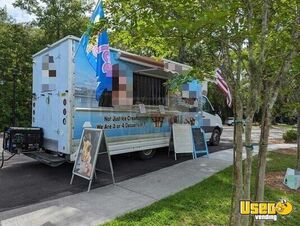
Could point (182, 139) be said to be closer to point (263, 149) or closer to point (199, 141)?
point (199, 141)

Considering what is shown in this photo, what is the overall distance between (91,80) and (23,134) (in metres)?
2.14

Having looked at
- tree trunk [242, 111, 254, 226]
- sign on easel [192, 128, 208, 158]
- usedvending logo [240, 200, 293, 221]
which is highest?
tree trunk [242, 111, 254, 226]

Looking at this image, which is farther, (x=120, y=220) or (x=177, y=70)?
(x=177, y=70)

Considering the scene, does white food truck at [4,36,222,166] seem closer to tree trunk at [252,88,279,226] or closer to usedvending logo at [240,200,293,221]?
tree trunk at [252,88,279,226]

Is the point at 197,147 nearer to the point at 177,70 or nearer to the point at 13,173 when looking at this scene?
the point at 177,70

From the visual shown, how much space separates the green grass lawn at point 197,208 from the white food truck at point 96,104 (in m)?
2.74

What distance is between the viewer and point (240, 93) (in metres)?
3.39

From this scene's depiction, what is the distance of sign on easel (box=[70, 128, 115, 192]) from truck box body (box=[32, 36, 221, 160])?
499 mm

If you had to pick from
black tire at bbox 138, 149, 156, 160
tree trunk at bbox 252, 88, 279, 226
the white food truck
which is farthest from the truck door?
tree trunk at bbox 252, 88, 279, 226

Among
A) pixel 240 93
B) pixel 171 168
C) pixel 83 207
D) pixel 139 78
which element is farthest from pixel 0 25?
pixel 240 93

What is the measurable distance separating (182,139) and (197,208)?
197 inches

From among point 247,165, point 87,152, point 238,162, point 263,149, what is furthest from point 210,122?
point 247,165

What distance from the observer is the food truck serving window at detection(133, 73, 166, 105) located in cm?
916

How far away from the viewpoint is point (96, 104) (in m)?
7.75
